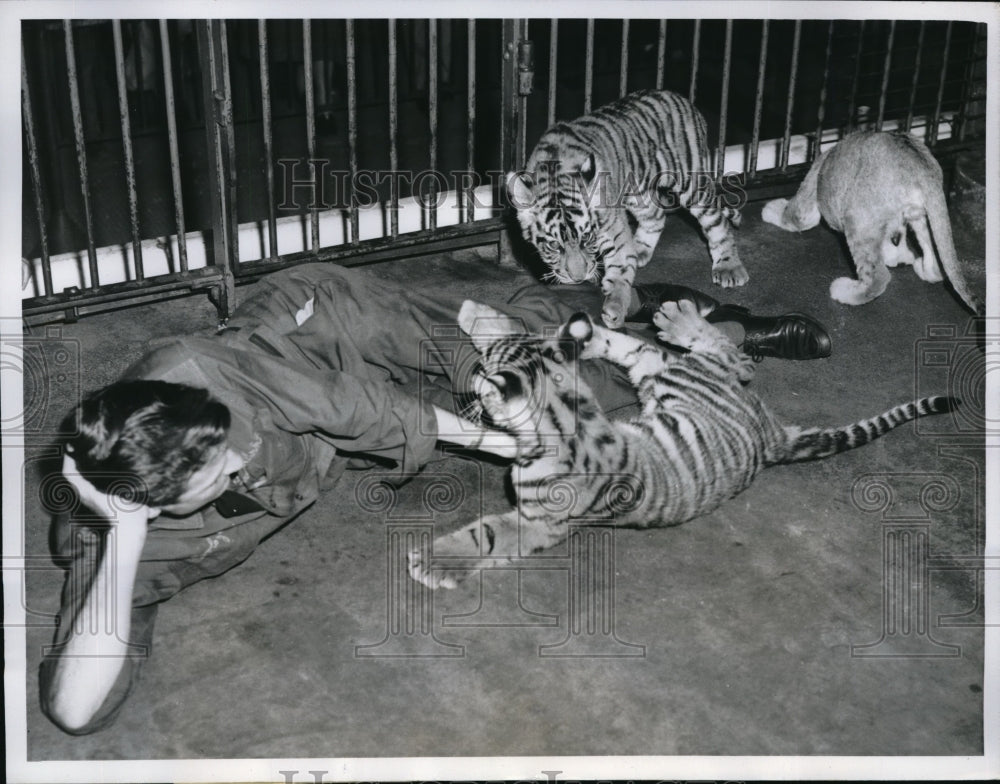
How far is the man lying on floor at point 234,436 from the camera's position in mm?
3066

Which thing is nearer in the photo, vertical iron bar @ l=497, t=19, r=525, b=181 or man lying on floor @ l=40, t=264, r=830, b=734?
man lying on floor @ l=40, t=264, r=830, b=734

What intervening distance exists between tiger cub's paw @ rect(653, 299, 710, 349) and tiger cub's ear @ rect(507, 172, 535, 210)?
0.77 metres

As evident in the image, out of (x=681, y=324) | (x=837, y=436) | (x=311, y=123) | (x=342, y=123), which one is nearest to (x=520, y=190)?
(x=311, y=123)

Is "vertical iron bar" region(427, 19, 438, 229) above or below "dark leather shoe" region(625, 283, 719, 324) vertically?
above

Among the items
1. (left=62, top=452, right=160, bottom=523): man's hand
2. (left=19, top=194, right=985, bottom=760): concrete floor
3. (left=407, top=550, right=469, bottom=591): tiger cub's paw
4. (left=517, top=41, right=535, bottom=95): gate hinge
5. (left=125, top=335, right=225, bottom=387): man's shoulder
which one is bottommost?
(left=19, top=194, right=985, bottom=760): concrete floor

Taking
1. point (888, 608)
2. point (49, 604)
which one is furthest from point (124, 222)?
point (888, 608)

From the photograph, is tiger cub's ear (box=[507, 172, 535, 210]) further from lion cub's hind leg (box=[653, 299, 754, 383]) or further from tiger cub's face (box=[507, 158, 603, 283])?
lion cub's hind leg (box=[653, 299, 754, 383])

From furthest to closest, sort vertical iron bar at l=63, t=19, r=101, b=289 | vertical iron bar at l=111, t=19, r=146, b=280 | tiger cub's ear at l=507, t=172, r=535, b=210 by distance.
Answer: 1. tiger cub's ear at l=507, t=172, r=535, b=210
2. vertical iron bar at l=111, t=19, r=146, b=280
3. vertical iron bar at l=63, t=19, r=101, b=289

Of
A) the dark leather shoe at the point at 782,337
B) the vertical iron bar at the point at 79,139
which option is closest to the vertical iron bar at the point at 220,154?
the vertical iron bar at the point at 79,139

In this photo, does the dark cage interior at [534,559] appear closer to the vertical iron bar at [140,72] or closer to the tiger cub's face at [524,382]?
the tiger cub's face at [524,382]

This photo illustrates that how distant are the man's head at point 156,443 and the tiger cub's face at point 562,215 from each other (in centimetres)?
178

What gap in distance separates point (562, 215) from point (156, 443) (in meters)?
2.00

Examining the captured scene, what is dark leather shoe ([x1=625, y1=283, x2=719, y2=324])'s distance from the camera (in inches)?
175

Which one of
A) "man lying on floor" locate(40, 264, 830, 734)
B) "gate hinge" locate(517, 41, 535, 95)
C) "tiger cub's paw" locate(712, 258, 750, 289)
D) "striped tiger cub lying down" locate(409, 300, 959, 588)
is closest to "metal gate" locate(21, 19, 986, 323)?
"gate hinge" locate(517, 41, 535, 95)
